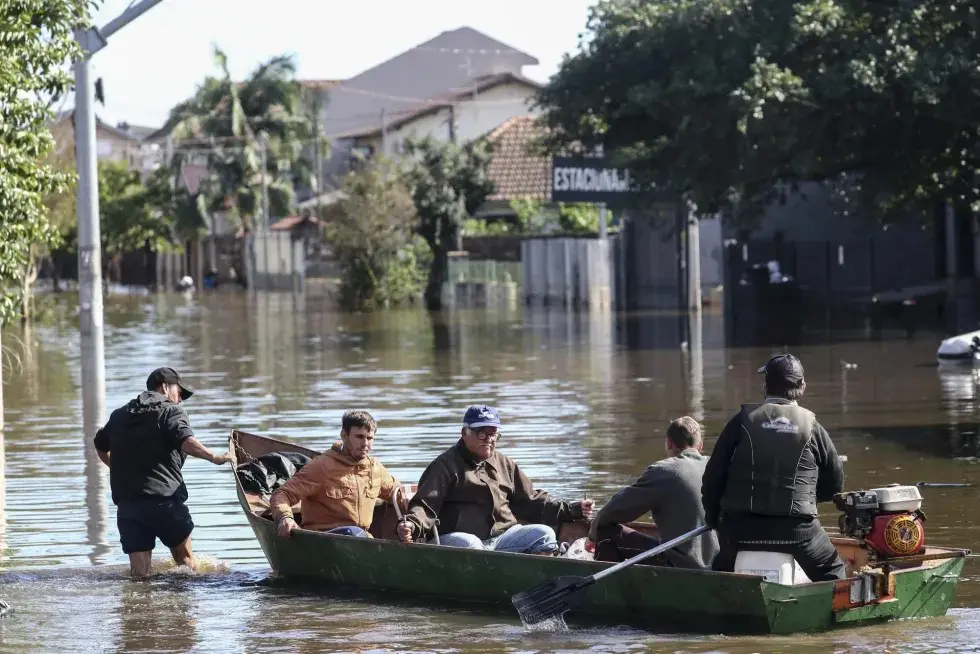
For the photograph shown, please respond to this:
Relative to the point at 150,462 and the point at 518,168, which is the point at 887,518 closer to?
the point at 150,462

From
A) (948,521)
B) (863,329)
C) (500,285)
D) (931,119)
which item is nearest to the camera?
(948,521)

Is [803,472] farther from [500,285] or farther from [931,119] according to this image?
[500,285]

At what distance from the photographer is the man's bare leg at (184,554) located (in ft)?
39.4

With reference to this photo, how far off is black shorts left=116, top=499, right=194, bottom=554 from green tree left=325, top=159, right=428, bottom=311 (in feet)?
120

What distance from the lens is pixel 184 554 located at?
12.1 meters

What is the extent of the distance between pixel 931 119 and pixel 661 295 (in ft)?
54.0

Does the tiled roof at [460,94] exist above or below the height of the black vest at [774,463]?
above

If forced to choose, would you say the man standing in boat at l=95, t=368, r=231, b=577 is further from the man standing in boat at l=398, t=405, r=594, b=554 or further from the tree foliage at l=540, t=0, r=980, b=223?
the tree foliage at l=540, t=0, r=980, b=223

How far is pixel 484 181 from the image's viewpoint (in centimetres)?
5028

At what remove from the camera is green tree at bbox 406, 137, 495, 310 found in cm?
4956

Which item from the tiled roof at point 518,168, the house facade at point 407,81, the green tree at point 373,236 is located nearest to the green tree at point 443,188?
the green tree at point 373,236

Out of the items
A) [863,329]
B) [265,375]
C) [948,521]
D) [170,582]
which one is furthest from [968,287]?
[170,582]

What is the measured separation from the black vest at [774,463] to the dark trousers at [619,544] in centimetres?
139

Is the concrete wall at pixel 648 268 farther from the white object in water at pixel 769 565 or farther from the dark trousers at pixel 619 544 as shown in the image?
the white object in water at pixel 769 565
